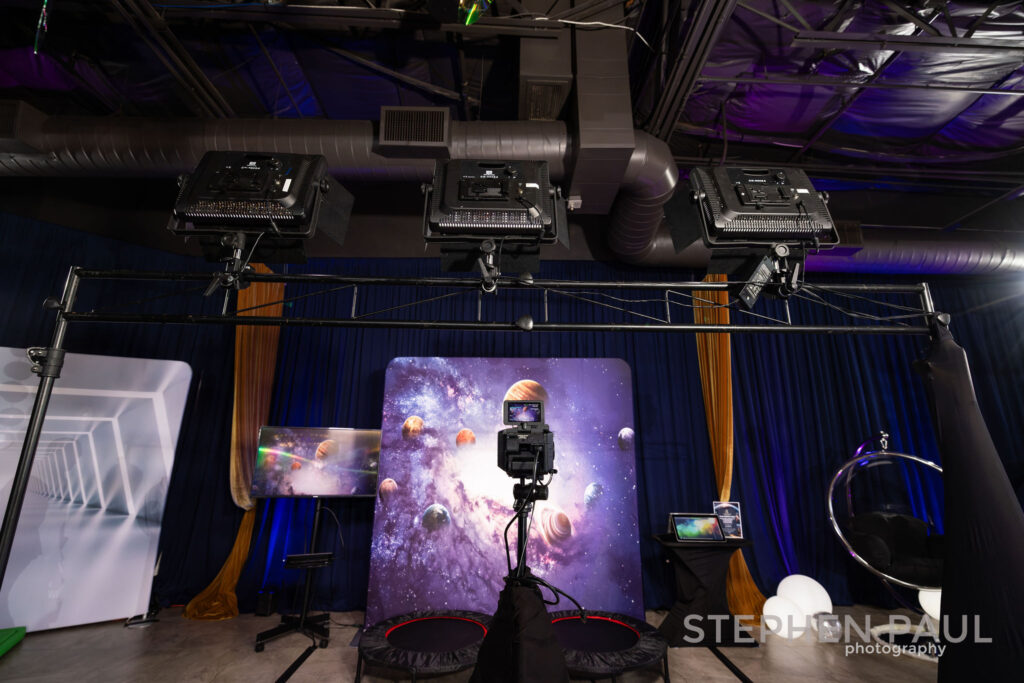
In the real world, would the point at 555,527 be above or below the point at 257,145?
below

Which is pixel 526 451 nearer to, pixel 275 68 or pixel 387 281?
pixel 387 281

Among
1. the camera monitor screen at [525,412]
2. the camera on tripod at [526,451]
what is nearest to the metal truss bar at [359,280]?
the camera monitor screen at [525,412]

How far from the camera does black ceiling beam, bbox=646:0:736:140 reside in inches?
111

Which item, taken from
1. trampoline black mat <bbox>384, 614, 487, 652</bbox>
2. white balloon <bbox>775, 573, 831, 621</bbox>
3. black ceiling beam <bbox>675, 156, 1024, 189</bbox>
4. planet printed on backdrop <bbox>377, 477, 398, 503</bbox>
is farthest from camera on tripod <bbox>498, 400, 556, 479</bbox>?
black ceiling beam <bbox>675, 156, 1024, 189</bbox>

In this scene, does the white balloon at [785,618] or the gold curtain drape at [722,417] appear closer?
the white balloon at [785,618]

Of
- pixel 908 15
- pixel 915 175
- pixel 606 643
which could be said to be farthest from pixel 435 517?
pixel 915 175

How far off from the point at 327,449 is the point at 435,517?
1.10 metres

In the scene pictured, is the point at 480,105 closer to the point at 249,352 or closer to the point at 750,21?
the point at 750,21

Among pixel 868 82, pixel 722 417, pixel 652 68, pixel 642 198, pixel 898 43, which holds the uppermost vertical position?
pixel 652 68

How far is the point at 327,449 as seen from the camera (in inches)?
147

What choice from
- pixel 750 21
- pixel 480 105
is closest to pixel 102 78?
pixel 480 105

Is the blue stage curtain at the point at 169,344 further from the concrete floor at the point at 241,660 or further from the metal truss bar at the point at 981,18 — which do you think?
the metal truss bar at the point at 981,18

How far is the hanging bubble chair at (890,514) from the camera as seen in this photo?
384 centimetres

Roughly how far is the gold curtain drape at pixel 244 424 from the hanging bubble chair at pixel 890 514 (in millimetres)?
5478
